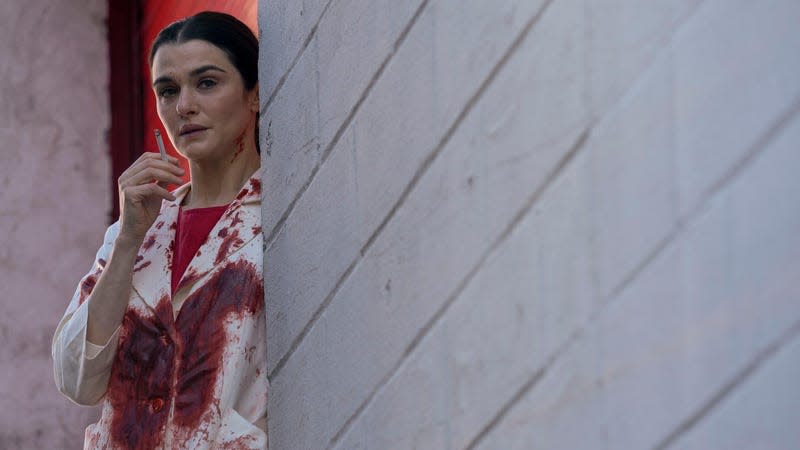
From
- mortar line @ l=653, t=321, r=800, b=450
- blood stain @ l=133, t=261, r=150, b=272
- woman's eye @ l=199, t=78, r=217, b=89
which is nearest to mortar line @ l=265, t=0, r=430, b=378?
blood stain @ l=133, t=261, r=150, b=272

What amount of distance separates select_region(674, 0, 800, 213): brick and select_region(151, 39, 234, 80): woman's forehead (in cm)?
197

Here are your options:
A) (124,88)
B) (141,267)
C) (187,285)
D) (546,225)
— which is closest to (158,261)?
(141,267)

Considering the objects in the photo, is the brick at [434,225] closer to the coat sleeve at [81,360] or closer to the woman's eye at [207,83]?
the coat sleeve at [81,360]

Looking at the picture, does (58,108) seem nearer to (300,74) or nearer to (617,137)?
(300,74)

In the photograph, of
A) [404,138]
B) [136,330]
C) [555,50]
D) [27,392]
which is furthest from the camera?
[27,392]

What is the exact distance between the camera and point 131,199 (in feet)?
12.0

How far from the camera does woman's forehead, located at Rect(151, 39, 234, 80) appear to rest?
3787 mm

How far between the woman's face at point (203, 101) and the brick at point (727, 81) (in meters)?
1.92

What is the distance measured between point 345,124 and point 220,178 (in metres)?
0.97

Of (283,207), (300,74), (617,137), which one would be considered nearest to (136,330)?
(283,207)

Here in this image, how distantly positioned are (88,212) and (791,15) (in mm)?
4151

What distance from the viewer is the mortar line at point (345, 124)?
269 cm

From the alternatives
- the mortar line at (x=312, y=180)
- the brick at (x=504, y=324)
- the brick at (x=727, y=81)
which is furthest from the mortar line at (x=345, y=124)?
the brick at (x=727, y=81)

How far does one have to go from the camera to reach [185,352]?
3.52m
